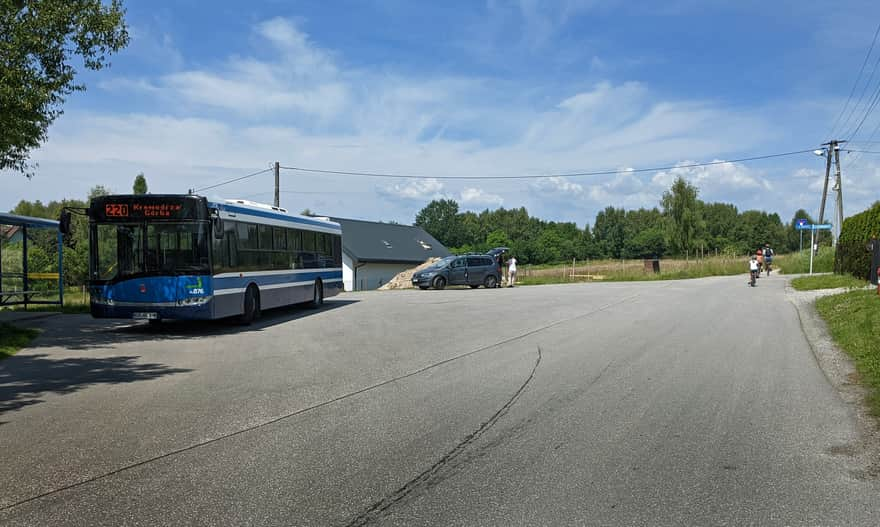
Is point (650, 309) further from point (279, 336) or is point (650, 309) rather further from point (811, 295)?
point (279, 336)

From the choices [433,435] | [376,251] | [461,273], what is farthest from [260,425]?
[376,251]

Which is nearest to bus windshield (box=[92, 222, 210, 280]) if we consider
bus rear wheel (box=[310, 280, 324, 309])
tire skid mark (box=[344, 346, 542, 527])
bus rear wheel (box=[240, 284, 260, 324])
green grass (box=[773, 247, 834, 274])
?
bus rear wheel (box=[240, 284, 260, 324])

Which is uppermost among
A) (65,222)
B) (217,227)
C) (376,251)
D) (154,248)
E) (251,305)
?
(65,222)

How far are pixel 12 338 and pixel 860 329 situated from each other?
15.7m

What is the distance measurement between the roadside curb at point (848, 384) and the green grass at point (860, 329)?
106mm

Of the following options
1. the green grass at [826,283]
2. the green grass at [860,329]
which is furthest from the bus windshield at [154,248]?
the green grass at [826,283]

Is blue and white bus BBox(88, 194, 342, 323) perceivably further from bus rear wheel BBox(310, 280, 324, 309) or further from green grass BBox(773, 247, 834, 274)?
green grass BBox(773, 247, 834, 274)

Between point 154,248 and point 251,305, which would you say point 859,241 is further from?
point 154,248

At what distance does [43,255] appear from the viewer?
31.9 m

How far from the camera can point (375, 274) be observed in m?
57.1

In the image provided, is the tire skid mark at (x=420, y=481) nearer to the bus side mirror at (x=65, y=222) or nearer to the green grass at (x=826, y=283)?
the bus side mirror at (x=65, y=222)

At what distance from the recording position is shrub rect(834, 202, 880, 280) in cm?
2359

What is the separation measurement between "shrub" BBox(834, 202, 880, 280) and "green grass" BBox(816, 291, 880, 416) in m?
5.75

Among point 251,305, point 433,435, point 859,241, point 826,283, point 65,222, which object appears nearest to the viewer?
point 433,435
